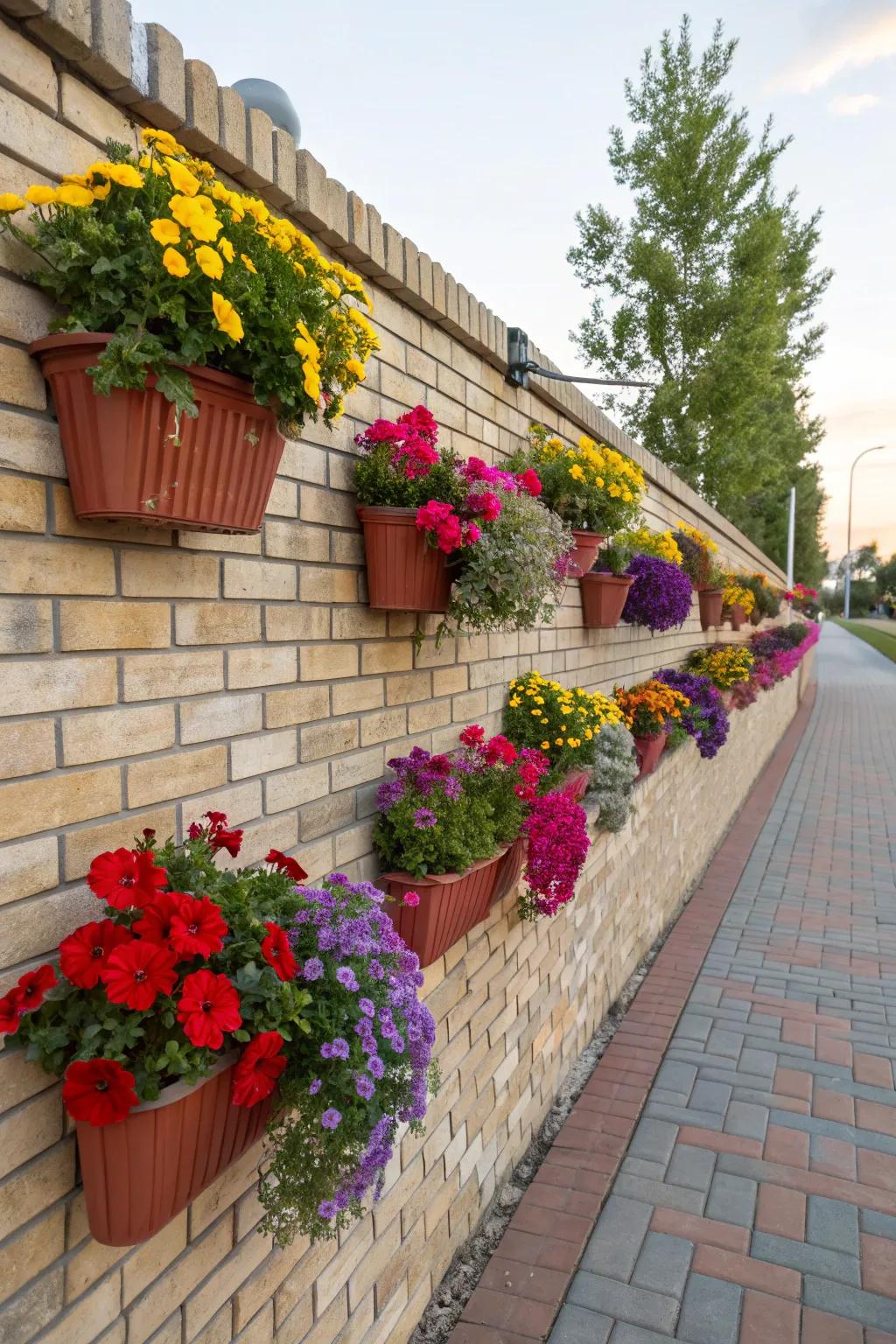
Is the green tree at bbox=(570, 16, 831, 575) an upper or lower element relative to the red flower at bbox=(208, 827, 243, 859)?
upper

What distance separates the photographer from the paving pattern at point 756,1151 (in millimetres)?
2662

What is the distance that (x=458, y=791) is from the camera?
2.49 meters

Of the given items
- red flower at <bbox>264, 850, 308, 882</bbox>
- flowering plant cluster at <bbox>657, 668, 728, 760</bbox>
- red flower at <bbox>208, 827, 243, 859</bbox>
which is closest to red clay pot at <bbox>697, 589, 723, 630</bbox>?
flowering plant cluster at <bbox>657, 668, 728, 760</bbox>

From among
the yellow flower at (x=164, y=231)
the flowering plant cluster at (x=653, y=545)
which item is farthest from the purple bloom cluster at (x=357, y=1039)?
the flowering plant cluster at (x=653, y=545)

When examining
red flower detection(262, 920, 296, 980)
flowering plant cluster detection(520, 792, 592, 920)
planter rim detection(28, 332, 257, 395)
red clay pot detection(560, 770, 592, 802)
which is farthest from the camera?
red clay pot detection(560, 770, 592, 802)

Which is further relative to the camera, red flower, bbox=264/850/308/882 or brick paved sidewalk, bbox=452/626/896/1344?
brick paved sidewalk, bbox=452/626/896/1344

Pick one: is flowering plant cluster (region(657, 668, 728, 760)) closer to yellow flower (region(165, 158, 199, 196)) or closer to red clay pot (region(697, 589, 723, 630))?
red clay pot (region(697, 589, 723, 630))

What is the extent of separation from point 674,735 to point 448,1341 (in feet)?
11.8

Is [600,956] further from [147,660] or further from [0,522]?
[0,522]

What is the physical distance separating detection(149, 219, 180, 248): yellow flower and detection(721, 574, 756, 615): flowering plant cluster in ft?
24.2

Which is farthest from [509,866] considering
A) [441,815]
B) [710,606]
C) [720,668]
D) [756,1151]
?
[710,606]

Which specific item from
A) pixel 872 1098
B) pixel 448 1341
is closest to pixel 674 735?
pixel 872 1098

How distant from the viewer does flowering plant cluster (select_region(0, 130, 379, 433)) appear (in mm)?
1263

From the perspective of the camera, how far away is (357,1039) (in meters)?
1.49
